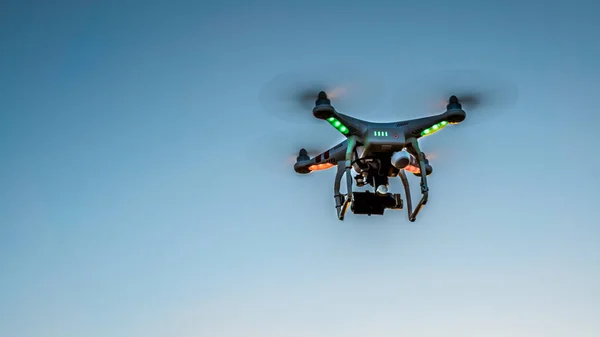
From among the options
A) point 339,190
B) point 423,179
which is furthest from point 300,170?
point 423,179

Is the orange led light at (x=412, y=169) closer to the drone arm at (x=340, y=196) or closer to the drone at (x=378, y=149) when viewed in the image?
the drone at (x=378, y=149)

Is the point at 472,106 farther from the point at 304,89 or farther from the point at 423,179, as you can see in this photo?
the point at 304,89

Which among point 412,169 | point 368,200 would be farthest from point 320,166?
point 368,200

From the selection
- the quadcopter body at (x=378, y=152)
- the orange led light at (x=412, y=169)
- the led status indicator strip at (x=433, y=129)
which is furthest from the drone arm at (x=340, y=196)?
the led status indicator strip at (x=433, y=129)

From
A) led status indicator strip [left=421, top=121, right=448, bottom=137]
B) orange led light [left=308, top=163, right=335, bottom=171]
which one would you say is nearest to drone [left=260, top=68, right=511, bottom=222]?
led status indicator strip [left=421, top=121, right=448, bottom=137]

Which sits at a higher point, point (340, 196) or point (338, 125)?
point (338, 125)

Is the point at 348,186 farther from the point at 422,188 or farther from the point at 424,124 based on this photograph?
the point at 424,124

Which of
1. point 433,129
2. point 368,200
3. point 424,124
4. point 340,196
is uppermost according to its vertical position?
point 424,124

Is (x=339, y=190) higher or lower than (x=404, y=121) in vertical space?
lower
